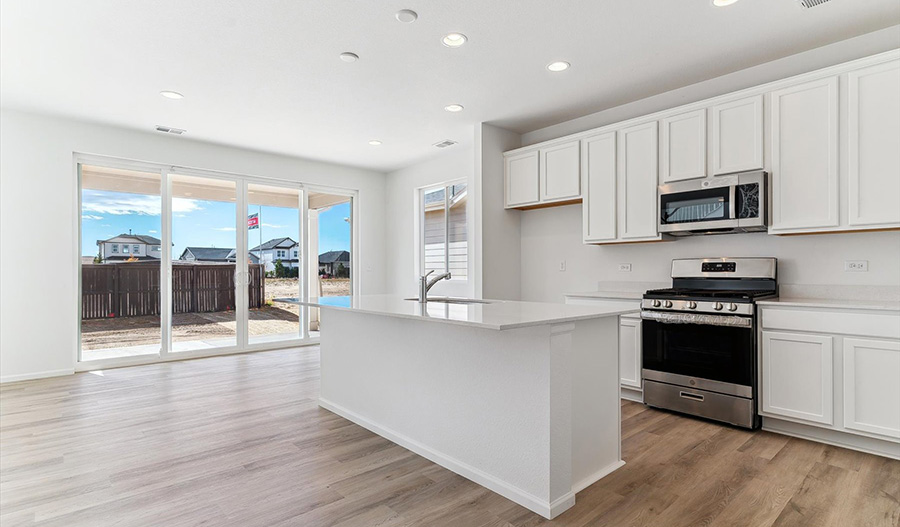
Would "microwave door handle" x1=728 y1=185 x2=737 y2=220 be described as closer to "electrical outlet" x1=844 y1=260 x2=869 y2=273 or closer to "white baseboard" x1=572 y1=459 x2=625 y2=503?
"electrical outlet" x1=844 y1=260 x2=869 y2=273

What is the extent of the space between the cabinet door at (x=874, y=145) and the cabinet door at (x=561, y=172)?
2013 millimetres

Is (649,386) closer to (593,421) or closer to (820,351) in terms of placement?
(820,351)

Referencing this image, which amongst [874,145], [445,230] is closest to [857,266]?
[874,145]

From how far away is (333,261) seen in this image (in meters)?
7.09

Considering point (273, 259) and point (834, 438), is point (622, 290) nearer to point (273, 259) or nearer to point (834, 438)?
point (834, 438)

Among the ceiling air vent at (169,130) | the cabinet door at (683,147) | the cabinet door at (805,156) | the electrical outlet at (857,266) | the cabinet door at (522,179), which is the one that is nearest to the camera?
the cabinet door at (805,156)

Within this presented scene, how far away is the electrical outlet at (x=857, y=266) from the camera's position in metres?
3.08

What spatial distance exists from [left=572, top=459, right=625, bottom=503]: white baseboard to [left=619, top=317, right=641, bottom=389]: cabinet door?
1337 mm

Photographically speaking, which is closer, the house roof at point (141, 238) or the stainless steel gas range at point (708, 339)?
the stainless steel gas range at point (708, 339)

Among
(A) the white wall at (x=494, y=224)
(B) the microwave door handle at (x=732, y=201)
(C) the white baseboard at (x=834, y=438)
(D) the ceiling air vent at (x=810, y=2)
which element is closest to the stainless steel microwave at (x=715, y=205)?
(B) the microwave door handle at (x=732, y=201)

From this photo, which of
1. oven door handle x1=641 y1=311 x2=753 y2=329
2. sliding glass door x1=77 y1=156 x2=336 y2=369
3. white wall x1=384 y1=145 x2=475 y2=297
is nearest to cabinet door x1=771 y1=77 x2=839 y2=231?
oven door handle x1=641 y1=311 x2=753 y2=329

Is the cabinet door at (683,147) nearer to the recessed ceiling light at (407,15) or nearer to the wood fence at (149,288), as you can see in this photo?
the recessed ceiling light at (407,15)

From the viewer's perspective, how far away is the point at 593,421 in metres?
2.38

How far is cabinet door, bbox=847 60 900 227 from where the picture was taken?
2.75 m
